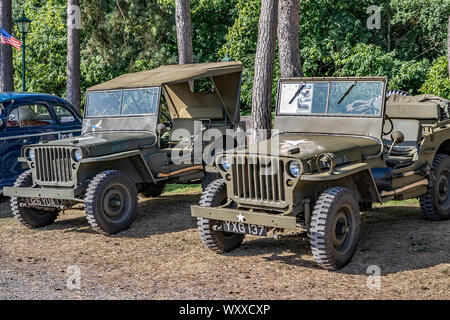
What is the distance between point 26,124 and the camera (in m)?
10.3

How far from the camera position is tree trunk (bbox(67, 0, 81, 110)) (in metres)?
16.0

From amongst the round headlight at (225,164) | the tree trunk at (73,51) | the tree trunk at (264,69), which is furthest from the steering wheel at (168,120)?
the tree trunk at (73,51)

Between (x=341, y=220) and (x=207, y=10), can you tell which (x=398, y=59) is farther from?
(x=341, y=220)

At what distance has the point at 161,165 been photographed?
8.70 meters

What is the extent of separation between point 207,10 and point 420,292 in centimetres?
2120

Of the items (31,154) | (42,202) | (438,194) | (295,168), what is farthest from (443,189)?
(31,154)

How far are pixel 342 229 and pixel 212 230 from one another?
1425mm

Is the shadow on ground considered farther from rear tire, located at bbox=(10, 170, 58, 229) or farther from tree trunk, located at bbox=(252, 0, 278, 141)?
tree trunk, located at bbox=(252, 0, 278, 141)

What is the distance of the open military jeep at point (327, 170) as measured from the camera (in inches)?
230

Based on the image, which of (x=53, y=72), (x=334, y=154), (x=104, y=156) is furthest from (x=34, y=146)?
(x=53, y=72)

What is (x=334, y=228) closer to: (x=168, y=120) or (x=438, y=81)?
(x=168, y=120)

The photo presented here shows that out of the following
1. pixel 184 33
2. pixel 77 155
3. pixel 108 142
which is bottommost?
pixel 77 155

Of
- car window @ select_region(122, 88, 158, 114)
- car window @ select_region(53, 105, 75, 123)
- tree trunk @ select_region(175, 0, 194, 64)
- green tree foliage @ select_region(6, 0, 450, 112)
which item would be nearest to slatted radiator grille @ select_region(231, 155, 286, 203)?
car window @ select_region(122, 88, 158, 114)

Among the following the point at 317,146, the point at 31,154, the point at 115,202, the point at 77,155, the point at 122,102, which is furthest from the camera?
the point at 122,102
